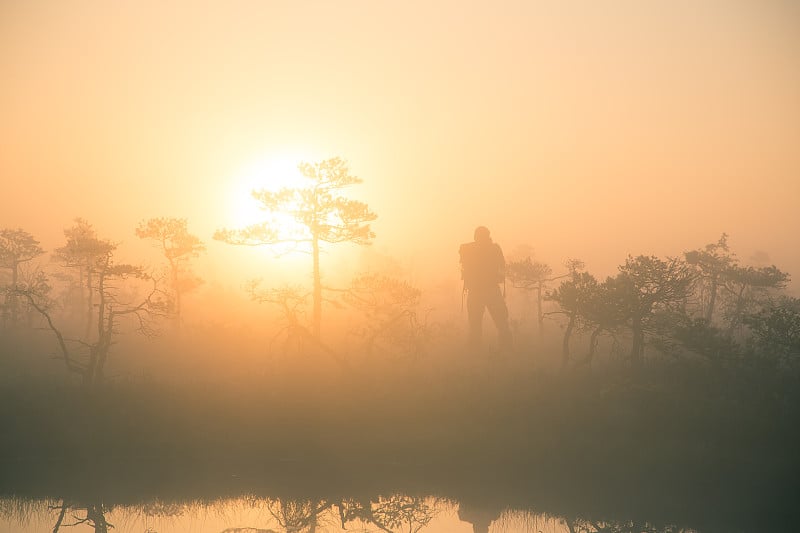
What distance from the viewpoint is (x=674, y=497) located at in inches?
786

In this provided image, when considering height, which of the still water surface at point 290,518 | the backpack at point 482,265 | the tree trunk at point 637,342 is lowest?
the still water surface at point 290,518

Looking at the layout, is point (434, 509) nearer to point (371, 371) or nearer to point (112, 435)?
point (371, 371)

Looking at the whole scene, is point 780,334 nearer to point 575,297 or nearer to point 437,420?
point 575,297

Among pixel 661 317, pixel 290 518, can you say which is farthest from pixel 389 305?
pixel 290 518

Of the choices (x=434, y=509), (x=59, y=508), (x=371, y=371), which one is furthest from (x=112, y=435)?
(x=434, y=509)

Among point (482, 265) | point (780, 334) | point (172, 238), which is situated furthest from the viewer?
point (172, 238)

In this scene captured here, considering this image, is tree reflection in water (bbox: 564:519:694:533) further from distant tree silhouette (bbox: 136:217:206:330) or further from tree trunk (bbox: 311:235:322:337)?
distant tree silhouette (bbox: 136:217:206:330)

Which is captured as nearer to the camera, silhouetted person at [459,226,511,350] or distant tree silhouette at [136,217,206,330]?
silhouetted person at [459,226,511,350]

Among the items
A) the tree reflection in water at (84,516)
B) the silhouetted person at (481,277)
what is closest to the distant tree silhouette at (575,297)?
the silhouetted person at (481,277)

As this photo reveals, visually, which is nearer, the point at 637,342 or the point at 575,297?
the point at 637,342

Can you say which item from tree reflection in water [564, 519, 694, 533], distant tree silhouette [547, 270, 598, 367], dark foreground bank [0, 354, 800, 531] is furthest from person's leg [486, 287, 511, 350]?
tree reflection in water [564, 519, 694, 533]

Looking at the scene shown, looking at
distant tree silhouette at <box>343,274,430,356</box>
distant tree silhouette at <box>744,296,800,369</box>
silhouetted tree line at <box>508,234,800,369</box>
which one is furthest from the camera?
distant tree silhouette at <box>343,274,430,356</box>

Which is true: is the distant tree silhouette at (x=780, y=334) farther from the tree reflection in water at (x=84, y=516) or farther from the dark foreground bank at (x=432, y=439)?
the tree reflection in water at (x=84, y=516)

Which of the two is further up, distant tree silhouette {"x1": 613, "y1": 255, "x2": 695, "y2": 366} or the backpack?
the backpack
